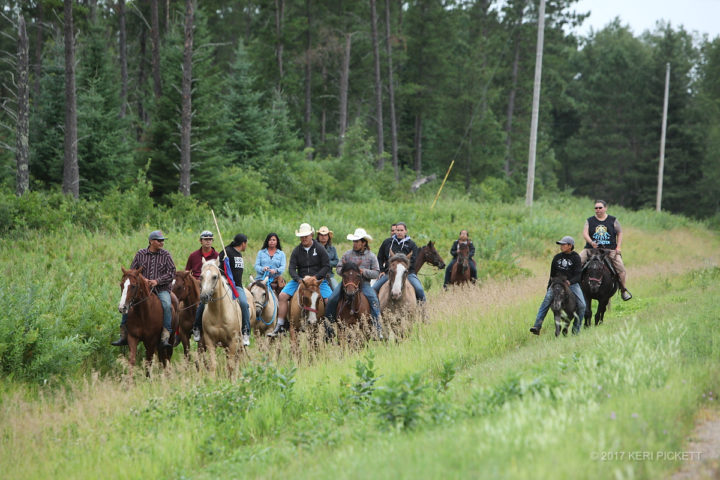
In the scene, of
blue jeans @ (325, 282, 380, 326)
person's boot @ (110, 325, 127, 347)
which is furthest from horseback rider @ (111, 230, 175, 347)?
blue jeans @ (325, 282, 380, 326)

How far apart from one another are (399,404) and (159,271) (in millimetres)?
6293

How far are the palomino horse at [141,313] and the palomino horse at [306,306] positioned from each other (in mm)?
2448

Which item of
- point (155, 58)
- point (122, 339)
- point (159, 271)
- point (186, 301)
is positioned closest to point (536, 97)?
point (155, 58)

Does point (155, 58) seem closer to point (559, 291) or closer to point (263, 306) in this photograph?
point (263, 306)

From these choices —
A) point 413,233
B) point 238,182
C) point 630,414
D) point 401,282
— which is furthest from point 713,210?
point 630,414

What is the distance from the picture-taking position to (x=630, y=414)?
559 centimetres

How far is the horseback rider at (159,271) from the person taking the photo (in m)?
11.2

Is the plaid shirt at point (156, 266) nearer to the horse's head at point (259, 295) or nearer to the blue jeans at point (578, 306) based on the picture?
the horse's head at point (259, 295)

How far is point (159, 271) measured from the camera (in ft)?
37.3

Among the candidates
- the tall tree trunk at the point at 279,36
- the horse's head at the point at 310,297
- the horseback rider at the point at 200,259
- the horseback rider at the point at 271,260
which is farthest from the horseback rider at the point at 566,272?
the tall tree trunk at the point at 279,36

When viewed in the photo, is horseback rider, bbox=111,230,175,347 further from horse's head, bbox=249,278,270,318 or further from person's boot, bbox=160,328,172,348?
horse's head, bbox=249,278,270,318

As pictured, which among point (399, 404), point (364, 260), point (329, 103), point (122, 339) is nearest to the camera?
point (399, 404)

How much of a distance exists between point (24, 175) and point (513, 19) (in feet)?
136

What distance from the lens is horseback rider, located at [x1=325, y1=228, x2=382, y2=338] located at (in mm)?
11844
